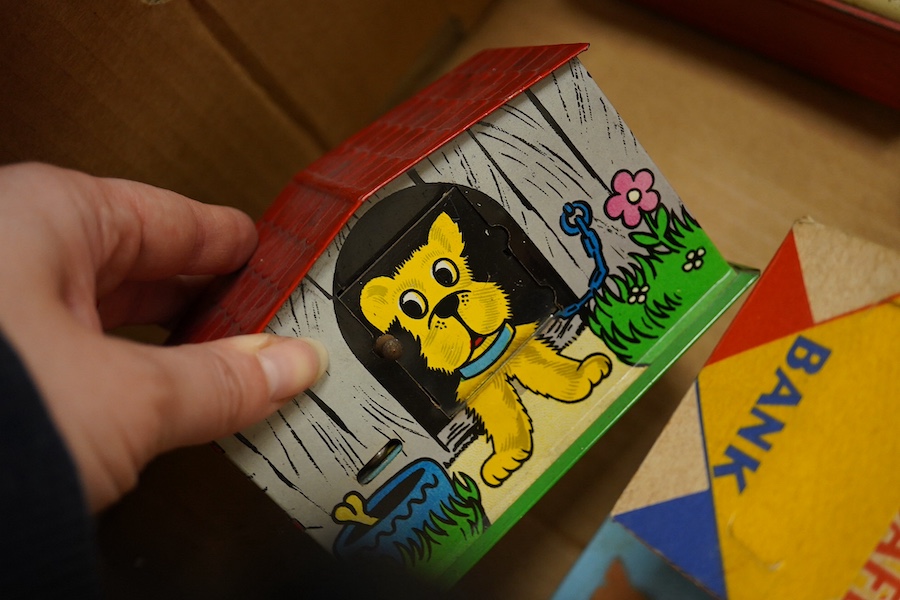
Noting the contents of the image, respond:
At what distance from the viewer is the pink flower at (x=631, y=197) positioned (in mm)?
480

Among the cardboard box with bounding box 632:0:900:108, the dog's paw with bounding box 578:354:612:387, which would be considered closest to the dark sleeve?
the dog's paw with bounding box 578:354:612:387

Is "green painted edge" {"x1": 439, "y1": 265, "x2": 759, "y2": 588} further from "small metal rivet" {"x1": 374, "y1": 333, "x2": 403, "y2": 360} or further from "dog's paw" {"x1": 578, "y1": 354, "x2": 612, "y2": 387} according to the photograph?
"small metal rivet" {"x1": 374, "y1": 333, "x2": 403, "y2": 360}

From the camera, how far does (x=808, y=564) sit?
0.41 m

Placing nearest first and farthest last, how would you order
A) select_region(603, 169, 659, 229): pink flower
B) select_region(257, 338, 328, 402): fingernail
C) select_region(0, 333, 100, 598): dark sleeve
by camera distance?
select_region(0, 333, 100, 598): dark sleeve, select_region(257, 338, 328, 402): fingernail, select_region(603, 169, 659, 229): pink flower

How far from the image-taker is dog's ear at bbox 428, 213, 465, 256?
0.44 meters

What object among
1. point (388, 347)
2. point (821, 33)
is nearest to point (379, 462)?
point (388, 347)

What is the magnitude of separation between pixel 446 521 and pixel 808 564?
0.78 feet

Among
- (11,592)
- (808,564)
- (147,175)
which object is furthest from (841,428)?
(147,175)

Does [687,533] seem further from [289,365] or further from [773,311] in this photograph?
[289,365]

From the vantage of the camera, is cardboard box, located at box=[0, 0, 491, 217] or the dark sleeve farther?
cardboard box, located at box=[0, 0, 491, 217]

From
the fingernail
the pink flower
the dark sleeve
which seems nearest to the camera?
the dark sleeve

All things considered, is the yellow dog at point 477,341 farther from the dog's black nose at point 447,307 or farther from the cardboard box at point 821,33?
the cardboard box at point 821,33

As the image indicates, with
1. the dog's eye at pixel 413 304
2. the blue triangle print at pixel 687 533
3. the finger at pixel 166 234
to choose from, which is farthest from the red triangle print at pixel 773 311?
the finger at pixel 166 234

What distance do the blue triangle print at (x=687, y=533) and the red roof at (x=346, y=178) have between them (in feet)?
0.90
